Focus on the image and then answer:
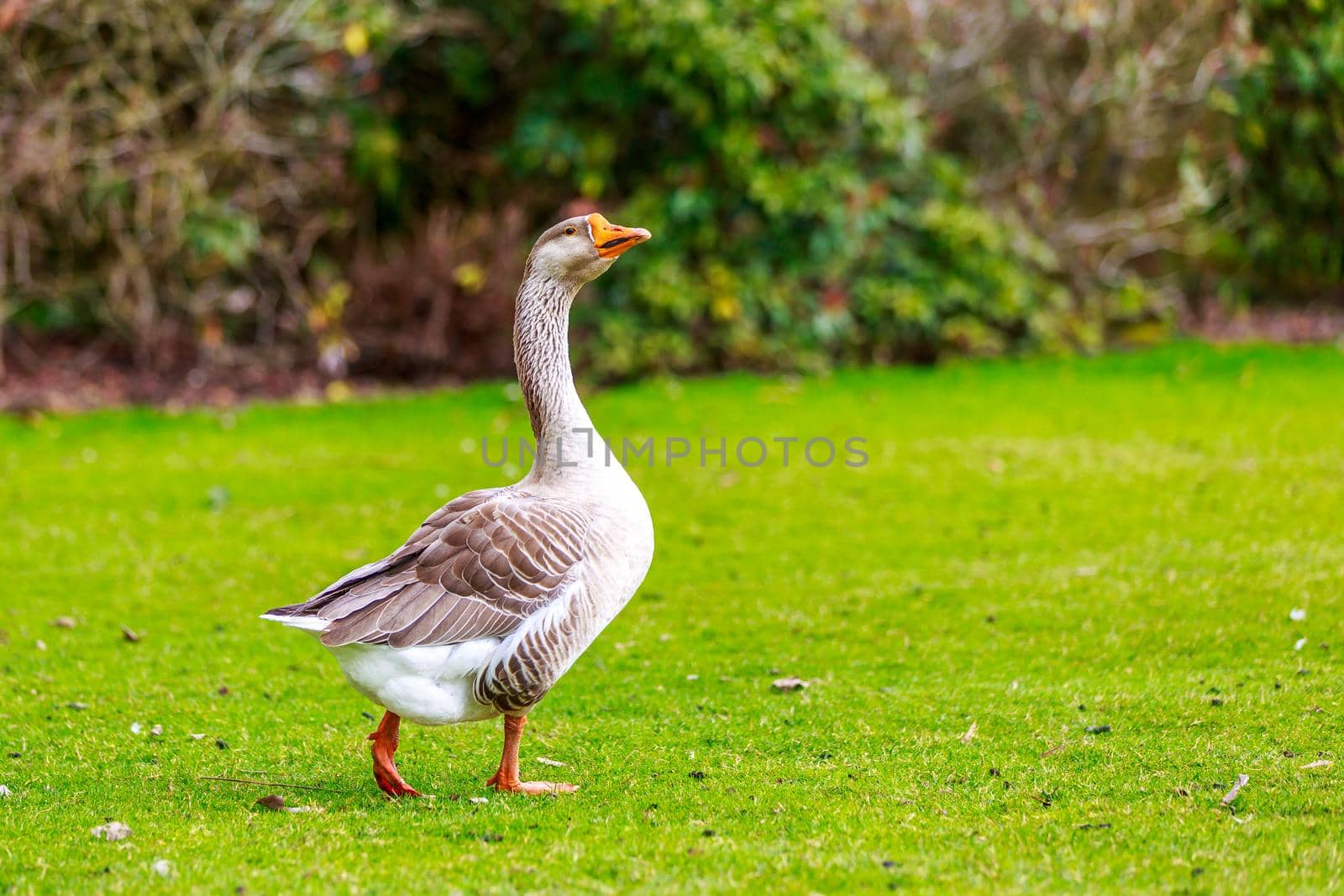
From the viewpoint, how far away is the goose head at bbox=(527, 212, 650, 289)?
5.34 meters

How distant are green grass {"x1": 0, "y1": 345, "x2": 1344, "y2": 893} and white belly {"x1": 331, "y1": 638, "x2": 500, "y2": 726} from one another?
1.24ft

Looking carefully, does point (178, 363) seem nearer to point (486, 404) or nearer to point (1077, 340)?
point (486, 404)

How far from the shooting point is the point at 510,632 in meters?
4.81

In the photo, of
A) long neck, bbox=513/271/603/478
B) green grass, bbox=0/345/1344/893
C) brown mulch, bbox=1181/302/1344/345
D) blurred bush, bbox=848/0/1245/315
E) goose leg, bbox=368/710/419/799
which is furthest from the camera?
brown mulch, bbox=1181/302/1344/345

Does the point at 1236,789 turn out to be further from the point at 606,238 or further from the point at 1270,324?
the point at 1270,324

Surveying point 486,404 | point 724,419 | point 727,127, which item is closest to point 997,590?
point 724,419

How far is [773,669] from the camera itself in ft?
21.4

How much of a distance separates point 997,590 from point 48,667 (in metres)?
4.95

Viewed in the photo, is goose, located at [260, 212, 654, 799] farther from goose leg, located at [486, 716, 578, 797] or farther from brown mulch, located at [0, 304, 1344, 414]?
brown mulch, located at [0, 304, 1344, 414]

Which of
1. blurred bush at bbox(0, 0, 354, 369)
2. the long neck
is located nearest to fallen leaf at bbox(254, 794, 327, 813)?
the long neck

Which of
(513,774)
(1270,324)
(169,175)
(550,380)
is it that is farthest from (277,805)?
(1270,324)

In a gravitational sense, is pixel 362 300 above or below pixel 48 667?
above

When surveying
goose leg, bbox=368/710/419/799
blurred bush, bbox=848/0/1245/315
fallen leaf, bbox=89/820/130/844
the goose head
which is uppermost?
blurred bush, bbox=848/0/1245/315

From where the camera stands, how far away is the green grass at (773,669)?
4293mm
